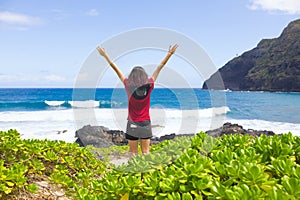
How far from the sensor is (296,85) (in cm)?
7550

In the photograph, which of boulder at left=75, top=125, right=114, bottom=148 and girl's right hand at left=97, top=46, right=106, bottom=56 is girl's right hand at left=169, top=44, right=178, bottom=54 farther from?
boulder at left=75, top=125, right=114, bottom=148

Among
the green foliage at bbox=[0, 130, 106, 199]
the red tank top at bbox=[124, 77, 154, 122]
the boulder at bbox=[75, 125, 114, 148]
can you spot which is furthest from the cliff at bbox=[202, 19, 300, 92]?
the green foliage at bbox=[0, 130, 106, 199]

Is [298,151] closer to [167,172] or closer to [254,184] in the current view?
[254,184]

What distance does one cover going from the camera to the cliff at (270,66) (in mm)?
76875

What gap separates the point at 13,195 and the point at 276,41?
98923mm

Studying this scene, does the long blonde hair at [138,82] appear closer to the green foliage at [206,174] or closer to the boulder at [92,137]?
the green foliage at [206,174]

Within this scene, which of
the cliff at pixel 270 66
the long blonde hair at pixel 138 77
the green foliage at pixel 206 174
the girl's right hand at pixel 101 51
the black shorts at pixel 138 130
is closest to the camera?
the green foliage at pixel 206 174

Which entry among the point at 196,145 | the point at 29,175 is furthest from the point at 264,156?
the point at 29,175

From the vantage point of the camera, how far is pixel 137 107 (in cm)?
507

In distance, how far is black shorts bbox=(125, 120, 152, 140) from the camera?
5184 millimetres

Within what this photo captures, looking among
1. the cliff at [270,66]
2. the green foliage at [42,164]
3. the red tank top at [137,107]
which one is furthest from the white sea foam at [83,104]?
the cliff at [270,66]

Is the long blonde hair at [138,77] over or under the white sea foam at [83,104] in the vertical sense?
over

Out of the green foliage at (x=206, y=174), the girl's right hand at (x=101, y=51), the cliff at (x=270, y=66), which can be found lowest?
the green foliage at (x=206, y=174)

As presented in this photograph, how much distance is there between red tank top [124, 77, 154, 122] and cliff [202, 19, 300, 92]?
77.1m
